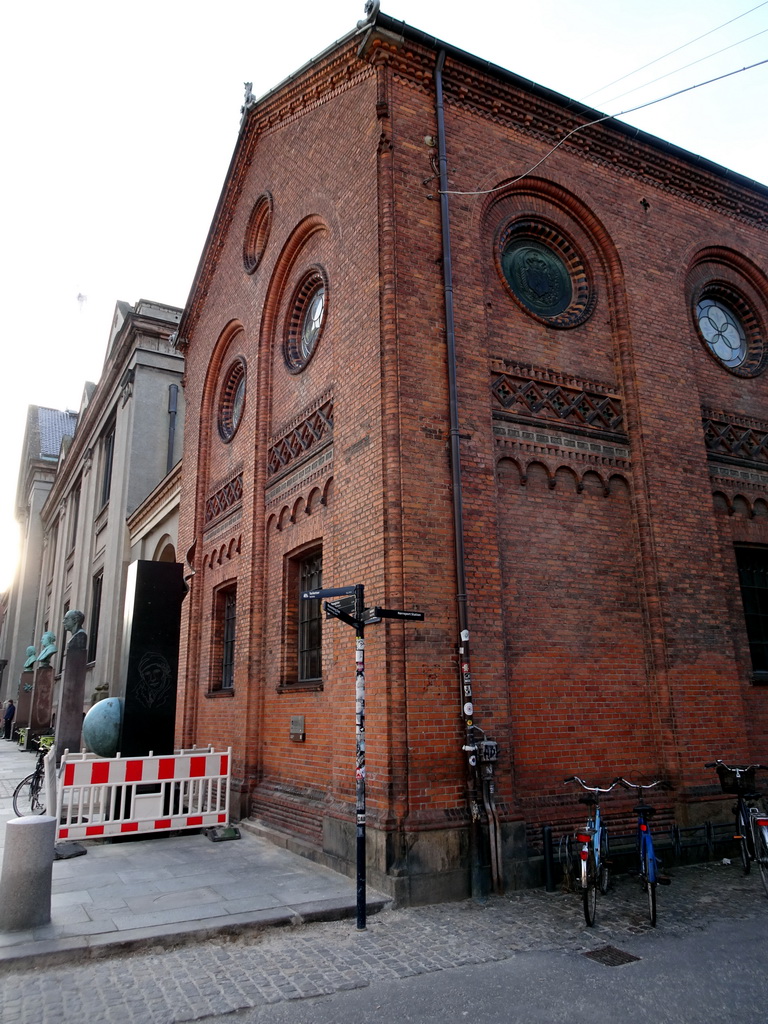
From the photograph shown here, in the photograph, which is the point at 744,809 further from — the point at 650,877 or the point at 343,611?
the point at 343,611

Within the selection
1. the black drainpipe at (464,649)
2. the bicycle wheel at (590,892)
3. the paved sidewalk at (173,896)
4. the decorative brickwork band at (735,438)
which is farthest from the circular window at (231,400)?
the bicycle wheel at (590,892)

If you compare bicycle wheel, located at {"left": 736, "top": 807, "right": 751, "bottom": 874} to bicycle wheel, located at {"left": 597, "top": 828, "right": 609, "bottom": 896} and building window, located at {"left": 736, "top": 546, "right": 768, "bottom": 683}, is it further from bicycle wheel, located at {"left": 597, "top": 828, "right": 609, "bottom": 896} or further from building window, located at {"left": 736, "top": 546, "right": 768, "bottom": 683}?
building window, located at {"left": 736, "top": 546, "right": 768, "bottom": 683}

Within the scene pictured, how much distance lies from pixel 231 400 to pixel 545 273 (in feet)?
23.0

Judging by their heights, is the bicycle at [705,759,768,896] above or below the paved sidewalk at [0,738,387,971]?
above

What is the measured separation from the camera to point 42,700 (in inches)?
1148

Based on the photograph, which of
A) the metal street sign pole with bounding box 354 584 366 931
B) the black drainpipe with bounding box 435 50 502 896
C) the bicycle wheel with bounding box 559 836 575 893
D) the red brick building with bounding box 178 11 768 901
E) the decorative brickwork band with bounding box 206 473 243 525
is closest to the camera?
the metal street sign pole with bounding box 354 584 366 931

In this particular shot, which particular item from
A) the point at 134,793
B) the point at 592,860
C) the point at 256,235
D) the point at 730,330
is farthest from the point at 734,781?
the point at 256,235

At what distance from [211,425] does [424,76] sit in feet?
26.1

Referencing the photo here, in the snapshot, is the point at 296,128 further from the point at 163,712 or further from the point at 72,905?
the point at 72,905

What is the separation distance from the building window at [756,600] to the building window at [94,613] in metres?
20.4

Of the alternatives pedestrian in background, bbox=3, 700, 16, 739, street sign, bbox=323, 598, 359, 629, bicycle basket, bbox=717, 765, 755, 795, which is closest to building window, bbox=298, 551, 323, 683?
street sign, bbox=323, 598, 359, 629

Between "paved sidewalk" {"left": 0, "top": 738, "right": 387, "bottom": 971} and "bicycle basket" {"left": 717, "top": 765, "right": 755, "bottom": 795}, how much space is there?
4.09 metres

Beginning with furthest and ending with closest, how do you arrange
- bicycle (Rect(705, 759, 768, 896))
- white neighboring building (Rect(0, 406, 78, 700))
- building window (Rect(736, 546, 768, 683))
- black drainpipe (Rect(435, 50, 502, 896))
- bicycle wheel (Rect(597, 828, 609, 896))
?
white neighboring building (Rect(0, 406, 78, 700)), building window (Rect(736, 546, 768, 683)), bicycle (Rect(705, 759, 768, 896)), black drainpipe (Rect(435, 50, 502, 896)), bicycle wheel (Rect(597, 828, 609, 896))

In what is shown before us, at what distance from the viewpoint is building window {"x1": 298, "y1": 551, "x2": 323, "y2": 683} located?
10.2 m
